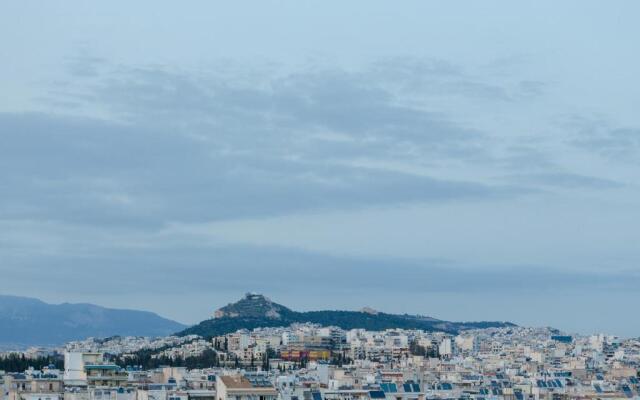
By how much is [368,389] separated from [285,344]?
93202 mm

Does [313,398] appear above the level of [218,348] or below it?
below

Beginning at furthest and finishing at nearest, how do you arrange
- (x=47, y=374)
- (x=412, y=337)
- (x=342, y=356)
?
(x=412, y=337)
(x=342, y=356)
(x=47, y=374)

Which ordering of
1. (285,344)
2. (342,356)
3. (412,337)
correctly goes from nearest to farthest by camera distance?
(342,356)
(285,344)
(412,337)

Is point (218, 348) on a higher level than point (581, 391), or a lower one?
higher

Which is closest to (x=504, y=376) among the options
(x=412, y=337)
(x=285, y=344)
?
(x=285, y=344)

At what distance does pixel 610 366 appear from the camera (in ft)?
378

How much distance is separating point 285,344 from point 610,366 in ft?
169

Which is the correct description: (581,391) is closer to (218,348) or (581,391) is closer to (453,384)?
(453,384)

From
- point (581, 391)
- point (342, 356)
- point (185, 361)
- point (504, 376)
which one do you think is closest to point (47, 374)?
point (581, 391)

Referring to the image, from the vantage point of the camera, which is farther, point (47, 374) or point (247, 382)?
point (47, 374)

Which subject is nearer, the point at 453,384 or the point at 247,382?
the point at 247,382

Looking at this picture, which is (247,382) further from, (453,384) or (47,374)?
(453,384)

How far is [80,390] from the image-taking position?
199 ft

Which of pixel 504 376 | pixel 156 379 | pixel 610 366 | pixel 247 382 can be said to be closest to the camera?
pixel 247 382
